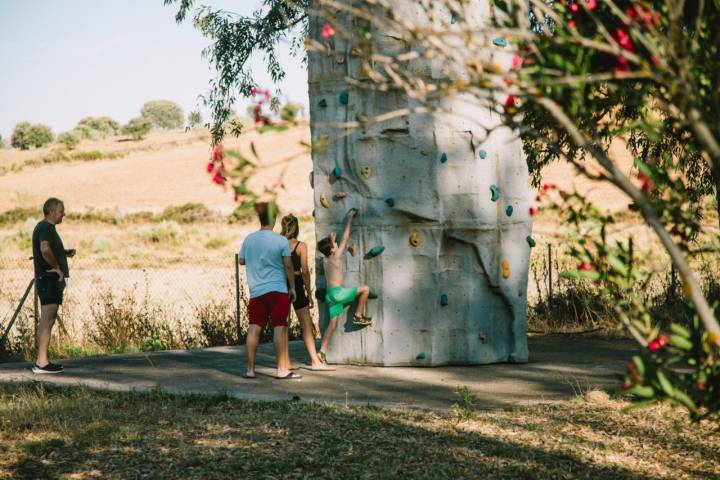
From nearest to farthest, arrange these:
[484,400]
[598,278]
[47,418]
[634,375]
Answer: [634,375] < [598,278] < [47,418] < [484,400]

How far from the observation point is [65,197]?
4719 cm

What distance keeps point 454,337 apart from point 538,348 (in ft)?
5.74

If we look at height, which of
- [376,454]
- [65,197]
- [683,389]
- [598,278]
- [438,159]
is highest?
[65,197]

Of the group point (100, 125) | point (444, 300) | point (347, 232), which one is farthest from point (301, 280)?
point (100, 125)

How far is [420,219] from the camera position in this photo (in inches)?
376

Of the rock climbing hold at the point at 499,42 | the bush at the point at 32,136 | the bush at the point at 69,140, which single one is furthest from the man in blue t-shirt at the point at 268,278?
the bush at the point at 32,136

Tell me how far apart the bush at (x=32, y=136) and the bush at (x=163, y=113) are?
28.8 metres

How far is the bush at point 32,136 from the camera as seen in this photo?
82.8m

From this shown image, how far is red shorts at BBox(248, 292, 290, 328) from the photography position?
28.5 feet

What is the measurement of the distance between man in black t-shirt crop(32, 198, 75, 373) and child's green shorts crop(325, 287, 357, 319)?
2.58 m

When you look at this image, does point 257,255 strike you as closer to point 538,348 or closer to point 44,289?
point 44,289

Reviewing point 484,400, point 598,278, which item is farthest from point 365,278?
point 598,278

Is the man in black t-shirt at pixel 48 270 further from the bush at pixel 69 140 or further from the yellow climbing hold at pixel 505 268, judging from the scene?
the bush at pixel 69 140

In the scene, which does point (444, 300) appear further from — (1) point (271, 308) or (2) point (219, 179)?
(2) point (219, 179)
